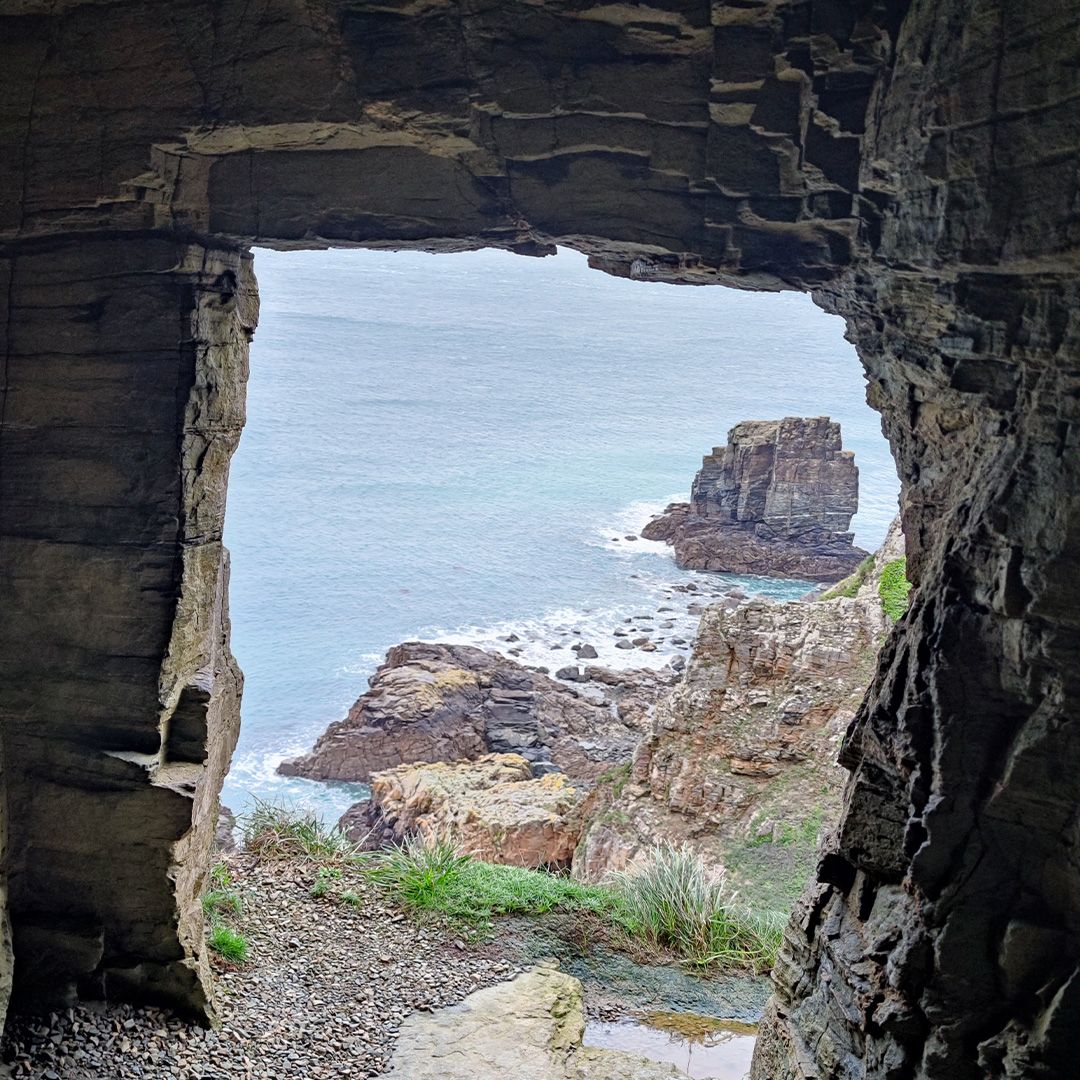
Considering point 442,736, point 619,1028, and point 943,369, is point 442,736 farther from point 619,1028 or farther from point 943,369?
point 943,369

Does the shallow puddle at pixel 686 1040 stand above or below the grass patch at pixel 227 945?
below

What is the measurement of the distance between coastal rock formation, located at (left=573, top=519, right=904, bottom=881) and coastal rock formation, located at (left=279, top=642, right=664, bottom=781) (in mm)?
3599

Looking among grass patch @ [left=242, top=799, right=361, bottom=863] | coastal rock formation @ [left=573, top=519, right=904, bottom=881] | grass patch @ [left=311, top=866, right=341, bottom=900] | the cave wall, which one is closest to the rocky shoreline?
coastal rock formation @ [left=573, top=519, right=904, bottom=881]

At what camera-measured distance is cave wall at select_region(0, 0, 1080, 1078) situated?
4805 millimetres

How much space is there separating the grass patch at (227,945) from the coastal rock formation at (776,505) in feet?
50.1

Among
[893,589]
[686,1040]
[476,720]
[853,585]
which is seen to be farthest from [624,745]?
[686,1040]

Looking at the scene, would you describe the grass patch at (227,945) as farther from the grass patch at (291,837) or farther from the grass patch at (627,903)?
the grass patch at (291,837)

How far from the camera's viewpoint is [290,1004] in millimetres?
7684

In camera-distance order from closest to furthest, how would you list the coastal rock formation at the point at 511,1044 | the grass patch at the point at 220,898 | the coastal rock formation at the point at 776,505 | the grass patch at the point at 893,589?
the coastal rock formation at the point at 511,1044 → the grass patch at the point at 220,898 → the grass patch at the point at 893,589 → the coastal rock formation at the point at 776,505

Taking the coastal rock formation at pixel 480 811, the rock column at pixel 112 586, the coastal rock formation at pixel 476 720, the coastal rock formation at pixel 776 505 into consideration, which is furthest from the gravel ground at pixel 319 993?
the coastal rock formation at pixel 776 505

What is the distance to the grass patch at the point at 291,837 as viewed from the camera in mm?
9789

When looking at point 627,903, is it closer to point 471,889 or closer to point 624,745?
point 471,889

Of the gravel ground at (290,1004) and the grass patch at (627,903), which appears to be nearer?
the gravel ground at (290,1004)

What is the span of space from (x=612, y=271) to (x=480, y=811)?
7065 mm
